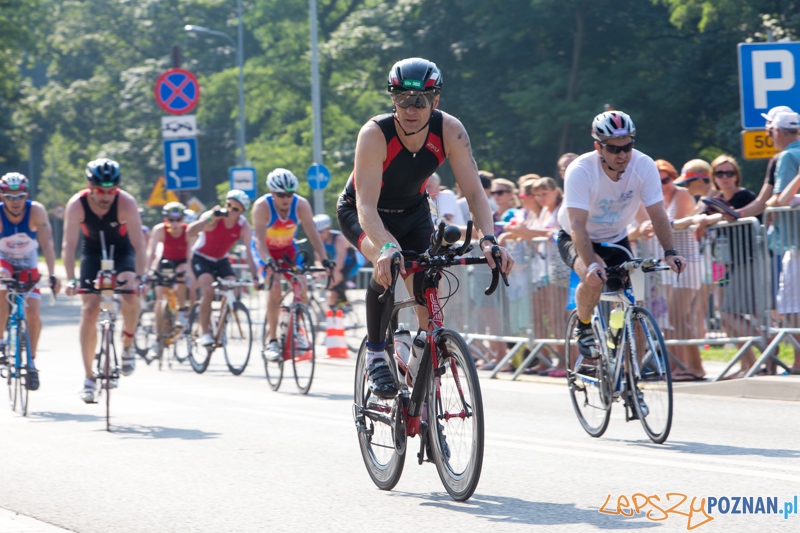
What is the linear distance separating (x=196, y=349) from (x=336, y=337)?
194 cm

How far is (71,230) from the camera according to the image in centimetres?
1037

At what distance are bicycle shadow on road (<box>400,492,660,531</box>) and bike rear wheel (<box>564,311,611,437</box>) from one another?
2.04 m

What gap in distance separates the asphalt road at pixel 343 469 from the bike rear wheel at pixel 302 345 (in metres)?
0.69

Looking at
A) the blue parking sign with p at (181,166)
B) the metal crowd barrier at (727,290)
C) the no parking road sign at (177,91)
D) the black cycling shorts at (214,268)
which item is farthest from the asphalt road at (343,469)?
the no parking road sign at (177,91)

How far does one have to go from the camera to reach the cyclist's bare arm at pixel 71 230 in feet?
33.8

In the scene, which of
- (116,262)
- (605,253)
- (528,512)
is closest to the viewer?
(528,512)

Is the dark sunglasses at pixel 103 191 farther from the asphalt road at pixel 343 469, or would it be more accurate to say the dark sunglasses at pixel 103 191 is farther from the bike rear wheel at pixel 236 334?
the bike rear wheel at pixel 236 334

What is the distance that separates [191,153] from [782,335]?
13.4 meters

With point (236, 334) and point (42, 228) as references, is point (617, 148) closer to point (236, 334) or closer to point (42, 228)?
point (42, 228)

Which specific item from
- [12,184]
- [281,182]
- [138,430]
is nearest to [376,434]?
[138,430]

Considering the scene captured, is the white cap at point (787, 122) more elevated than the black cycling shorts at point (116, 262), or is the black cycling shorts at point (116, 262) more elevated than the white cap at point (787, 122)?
the white cap at point (787, 122)

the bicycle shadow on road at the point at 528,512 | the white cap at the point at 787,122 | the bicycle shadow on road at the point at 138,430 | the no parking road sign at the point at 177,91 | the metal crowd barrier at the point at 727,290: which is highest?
the no parking road sign at the point at 177,91

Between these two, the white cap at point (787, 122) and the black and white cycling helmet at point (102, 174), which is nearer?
the black and white cycling helmet at point (102, 174)

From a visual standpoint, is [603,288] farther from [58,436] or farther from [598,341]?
[58,436]
